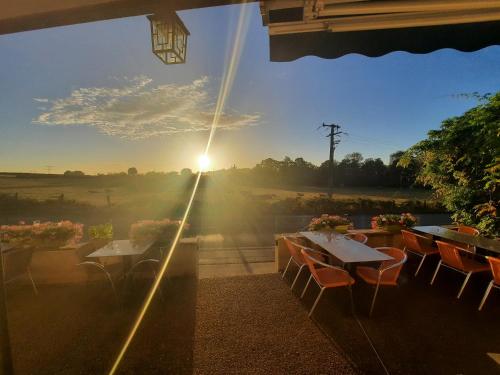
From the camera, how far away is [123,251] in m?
3.34

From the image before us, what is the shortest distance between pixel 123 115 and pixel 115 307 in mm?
4902

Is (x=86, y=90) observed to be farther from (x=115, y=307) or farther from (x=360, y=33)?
(x=360, y=33)

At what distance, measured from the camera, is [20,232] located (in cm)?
383

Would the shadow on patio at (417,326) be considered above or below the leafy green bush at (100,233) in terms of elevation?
below

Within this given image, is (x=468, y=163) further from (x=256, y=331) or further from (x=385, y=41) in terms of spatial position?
(x=256, y=331)

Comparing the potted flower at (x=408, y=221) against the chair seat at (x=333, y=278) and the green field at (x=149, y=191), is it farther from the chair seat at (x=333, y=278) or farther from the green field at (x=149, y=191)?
the green field at (x=149, y=191)

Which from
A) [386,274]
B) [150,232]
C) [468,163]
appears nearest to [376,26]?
[386,274]

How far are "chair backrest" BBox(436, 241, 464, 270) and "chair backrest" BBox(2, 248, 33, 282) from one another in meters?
5.70

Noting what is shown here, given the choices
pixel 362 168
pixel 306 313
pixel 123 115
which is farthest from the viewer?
pixel 362 168

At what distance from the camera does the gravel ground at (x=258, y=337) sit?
2.20m

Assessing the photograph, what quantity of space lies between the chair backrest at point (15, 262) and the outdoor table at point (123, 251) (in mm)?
928

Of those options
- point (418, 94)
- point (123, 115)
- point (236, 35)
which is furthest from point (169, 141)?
point (418, 94)

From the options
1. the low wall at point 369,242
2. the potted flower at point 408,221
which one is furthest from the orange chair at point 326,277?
the potted flower at point 408,221

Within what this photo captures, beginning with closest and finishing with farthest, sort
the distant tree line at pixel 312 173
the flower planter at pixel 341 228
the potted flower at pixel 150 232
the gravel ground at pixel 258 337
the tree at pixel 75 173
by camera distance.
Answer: the gravel ground at pixel 258 337
the potted flower at pixel 150 232
the flower planter at pixel 341 228
the tree at pixel 75 173
the distant tree line at pixel 312 173
